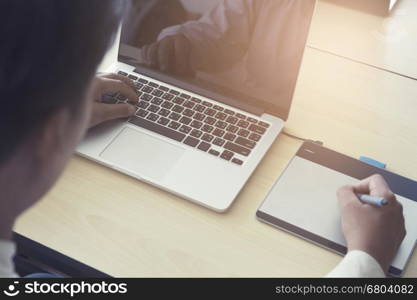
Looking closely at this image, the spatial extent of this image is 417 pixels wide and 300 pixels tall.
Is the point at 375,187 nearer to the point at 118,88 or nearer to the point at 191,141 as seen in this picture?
the point at 191,141

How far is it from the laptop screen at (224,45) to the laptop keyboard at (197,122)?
0.03 meters

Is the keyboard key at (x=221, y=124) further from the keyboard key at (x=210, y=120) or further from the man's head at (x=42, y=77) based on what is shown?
the man's head at (x=42, y=77)

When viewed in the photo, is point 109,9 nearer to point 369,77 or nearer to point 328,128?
point 328,128

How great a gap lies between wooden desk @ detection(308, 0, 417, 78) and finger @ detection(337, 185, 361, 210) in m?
0.47

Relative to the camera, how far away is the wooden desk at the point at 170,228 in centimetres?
87

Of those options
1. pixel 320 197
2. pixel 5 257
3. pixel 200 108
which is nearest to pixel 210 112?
pixel 200 108

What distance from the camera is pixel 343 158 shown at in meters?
1.04

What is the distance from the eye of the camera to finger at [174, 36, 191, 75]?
1108 mm

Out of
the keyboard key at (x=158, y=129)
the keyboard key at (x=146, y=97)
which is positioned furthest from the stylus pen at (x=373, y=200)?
the keyboard key at (x=146, y=97)
